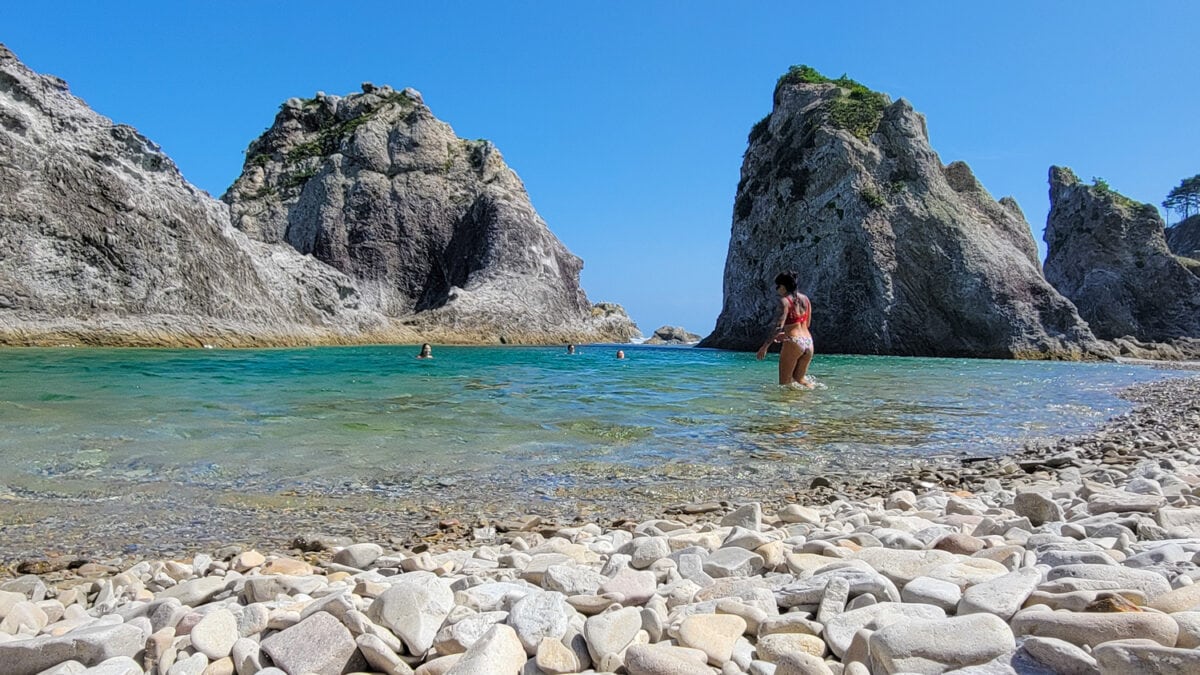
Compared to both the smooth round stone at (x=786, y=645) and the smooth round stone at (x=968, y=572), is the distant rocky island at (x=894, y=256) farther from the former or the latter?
the smooth round stone at (x=786, y=645)

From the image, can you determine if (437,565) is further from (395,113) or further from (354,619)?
(395,113)

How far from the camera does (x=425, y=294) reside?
6806 cm

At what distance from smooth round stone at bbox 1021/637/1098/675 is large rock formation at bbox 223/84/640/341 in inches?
2320

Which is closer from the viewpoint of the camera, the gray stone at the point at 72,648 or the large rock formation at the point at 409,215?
the gray stone at the point at 72,648

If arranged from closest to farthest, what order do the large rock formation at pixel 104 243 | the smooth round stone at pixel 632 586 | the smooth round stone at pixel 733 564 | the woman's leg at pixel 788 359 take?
the smooth round stone at pixel 632 586
the smooth round stone at pixel 733 564
the woman's leg at pixel 788 359
the large rock formation at pixel 104 243

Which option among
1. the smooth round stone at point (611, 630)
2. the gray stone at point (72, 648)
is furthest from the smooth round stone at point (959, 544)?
the gray stone at point (72, 648)

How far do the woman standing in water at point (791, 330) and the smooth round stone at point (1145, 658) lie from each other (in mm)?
11006

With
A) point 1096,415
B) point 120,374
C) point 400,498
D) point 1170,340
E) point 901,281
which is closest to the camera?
point 400,498

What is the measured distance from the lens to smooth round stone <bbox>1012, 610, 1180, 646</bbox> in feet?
5.83

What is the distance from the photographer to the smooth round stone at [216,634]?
2.22 m

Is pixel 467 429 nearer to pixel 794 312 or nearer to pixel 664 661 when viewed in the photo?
pixel 664 661

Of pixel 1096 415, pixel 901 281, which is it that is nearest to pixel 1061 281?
pixel 901 281

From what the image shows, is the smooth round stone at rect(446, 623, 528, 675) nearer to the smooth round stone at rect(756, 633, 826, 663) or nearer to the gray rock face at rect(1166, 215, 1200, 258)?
the smooth round stone at rect(756, 633, 826, 663)

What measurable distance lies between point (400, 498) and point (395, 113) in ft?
234
